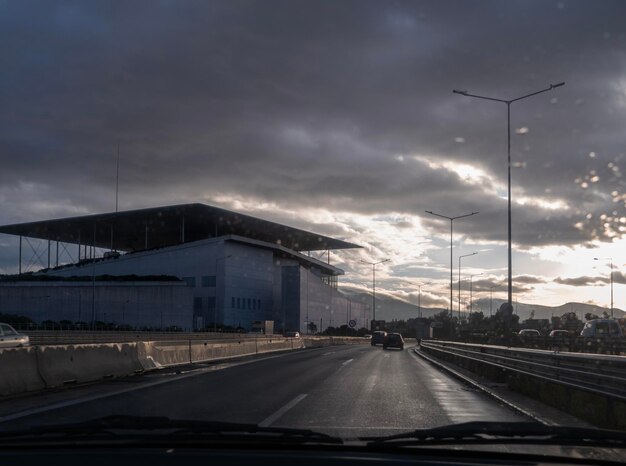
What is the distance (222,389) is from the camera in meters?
14.7

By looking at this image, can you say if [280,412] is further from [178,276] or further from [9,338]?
[178,276]

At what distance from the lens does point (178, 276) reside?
90375mm

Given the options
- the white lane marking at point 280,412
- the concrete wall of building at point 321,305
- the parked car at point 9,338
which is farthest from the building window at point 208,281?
the white lane marking at point 280,412

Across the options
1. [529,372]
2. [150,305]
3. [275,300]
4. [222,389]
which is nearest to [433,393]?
[529,372]

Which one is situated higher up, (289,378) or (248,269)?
(248,269)

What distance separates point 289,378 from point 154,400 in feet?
21.8

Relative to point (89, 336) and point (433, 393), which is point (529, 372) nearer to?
point (433, 393)

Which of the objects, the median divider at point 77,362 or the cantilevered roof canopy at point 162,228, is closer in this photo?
the median divider at point 77,362

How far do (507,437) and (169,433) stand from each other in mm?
2744

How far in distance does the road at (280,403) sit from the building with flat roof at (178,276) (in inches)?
2061

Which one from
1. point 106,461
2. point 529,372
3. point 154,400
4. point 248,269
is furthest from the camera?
point 248,269

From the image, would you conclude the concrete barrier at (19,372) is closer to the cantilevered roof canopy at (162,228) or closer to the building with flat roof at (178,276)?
the building with flat roof at (178,276)

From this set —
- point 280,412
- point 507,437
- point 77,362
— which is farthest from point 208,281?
point 507,437

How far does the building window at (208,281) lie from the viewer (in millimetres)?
88312
